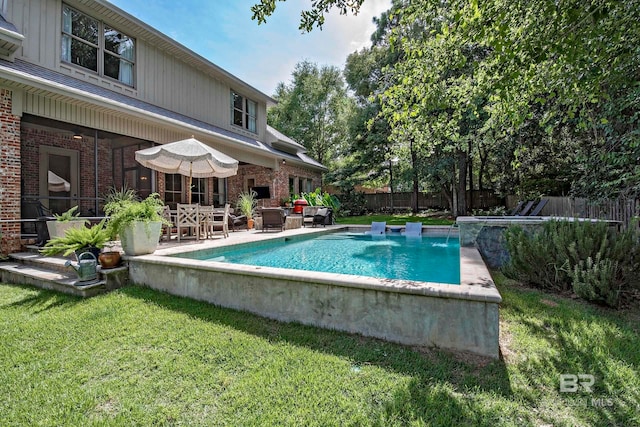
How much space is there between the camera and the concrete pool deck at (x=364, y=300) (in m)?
2.64

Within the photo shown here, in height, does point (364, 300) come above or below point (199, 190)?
below

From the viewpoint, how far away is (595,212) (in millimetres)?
8156

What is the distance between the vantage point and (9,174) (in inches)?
228

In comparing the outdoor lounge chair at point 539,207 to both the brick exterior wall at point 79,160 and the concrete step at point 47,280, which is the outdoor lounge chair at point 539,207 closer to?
the concrete step at point 47,280

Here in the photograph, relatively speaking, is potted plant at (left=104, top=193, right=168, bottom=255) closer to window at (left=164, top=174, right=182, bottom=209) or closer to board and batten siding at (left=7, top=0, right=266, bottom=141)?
board and batten siding at (left=7, top=0, right=266, bottom=141)

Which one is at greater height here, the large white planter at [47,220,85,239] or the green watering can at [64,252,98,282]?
the large white planter at [47,220,85,239]

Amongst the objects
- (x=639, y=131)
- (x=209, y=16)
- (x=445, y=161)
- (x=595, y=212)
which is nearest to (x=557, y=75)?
(x=639, y=131)

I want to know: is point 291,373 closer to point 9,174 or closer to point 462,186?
point 9,174

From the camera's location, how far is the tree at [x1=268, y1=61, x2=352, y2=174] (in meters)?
25.7

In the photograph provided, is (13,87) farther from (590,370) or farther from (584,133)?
(584,133)

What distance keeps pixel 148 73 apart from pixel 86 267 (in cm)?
775

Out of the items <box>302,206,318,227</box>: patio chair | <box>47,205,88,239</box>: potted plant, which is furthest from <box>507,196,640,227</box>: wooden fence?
<box>47,205,88,239</box>: potted plant

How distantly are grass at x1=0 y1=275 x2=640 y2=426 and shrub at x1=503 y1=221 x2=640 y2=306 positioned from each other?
319 millimetres

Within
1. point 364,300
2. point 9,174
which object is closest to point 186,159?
point 9,174
